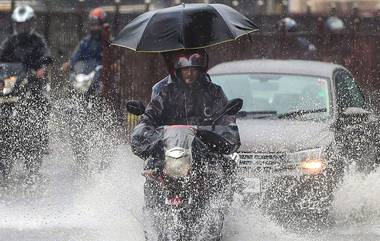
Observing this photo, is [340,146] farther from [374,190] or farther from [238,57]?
[238,57]

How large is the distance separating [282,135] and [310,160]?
0.43m

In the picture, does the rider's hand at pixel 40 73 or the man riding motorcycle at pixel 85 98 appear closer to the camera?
the rider's hand at pixel 40 73

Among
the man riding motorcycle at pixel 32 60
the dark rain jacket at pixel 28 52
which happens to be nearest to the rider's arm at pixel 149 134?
the man riding motorcycle at pixel 32 60

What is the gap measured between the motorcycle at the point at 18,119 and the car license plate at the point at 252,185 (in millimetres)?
3931

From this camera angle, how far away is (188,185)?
25.0ft

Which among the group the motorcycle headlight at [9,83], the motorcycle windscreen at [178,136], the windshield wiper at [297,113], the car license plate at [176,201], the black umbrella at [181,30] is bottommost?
the motorcycle headlight at [9,83]

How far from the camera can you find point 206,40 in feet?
29.5

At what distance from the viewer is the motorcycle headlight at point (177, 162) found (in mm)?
7402

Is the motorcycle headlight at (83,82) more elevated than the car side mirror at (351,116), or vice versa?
the car side mirror at (351,116)

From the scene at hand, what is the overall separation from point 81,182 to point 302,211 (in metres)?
4.00

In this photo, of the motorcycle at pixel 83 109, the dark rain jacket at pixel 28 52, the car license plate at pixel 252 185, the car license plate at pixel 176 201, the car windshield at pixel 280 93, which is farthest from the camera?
the motorcycle at pixel 83 109

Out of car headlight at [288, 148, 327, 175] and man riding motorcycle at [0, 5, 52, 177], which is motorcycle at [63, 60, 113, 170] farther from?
car headlight at [288, 148, 327, 175]

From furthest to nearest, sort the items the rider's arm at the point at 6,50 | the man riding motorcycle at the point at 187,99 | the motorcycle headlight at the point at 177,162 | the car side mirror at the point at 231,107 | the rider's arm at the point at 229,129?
the rider's arm at the point at 6,50 < the man riding motorcycle at the point at 187,99 < the car side mirror at the point at 231,107 < the rider's arm at the point at 229,129 < the motorcycle headlight at the point at 177,162

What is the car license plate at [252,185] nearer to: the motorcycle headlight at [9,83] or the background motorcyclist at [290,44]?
the motorcycle headlight at [9,83]
